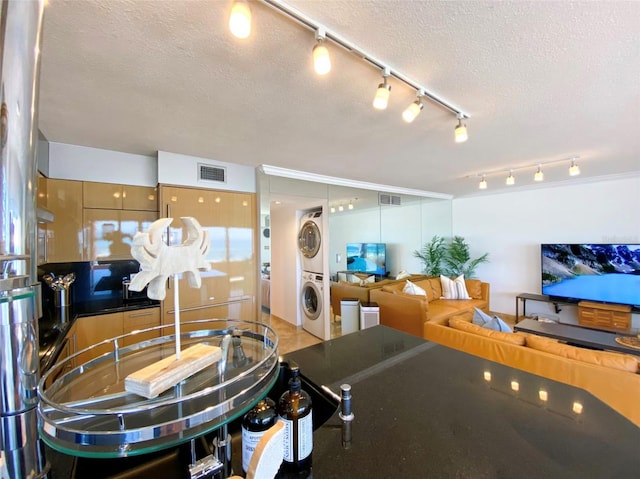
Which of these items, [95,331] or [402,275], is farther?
[402,275]

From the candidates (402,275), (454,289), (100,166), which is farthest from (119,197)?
(454,289)

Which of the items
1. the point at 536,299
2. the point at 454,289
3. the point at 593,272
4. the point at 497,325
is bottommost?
the point at 536,299

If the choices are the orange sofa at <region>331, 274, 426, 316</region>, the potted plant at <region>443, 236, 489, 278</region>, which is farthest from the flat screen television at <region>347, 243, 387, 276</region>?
the potted plant at <region>443, 236, 489, 278</region>

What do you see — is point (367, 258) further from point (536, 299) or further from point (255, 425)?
point (255, 425)

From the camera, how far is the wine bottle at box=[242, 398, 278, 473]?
64 cm

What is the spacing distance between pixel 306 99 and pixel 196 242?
A: 1356 mm

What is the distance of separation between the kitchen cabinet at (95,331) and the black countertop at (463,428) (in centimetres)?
199

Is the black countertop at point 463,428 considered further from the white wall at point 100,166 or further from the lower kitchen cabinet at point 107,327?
the white wall at point 100,166

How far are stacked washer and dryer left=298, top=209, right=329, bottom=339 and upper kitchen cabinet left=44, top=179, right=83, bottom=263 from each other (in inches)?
109

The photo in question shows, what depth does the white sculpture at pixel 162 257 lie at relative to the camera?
2.12 feet

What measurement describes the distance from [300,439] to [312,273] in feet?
12.0

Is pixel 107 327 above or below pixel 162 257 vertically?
below

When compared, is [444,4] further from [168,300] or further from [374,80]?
[168,300]

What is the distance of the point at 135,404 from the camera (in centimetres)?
59
